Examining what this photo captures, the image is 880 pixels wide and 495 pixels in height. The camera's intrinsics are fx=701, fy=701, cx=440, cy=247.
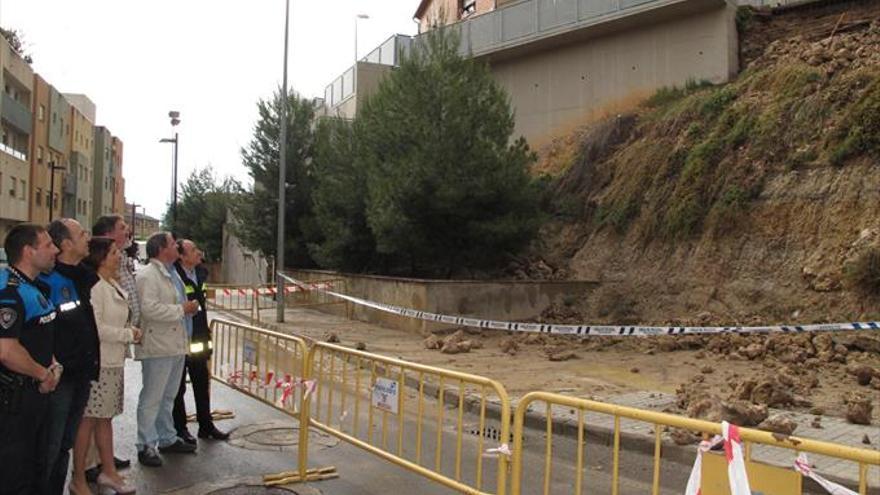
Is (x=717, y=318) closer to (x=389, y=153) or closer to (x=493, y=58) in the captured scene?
(x=389, y=153)

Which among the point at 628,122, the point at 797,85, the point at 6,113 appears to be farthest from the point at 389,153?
the point at 6,113

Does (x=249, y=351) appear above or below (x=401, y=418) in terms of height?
above

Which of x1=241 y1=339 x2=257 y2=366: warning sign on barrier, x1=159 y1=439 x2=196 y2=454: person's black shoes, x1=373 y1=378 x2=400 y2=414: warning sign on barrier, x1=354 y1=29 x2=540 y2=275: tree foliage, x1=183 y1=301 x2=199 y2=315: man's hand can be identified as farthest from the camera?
x1=354 y1=29 x2=540 y2=275: tree foliage

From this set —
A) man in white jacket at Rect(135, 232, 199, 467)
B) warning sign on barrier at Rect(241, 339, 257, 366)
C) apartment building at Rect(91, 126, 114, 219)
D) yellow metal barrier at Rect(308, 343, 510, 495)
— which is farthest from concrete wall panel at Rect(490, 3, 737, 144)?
apartment building at Rect(91, 126, 114, 219)

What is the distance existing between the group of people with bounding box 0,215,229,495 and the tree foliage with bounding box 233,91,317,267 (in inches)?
750

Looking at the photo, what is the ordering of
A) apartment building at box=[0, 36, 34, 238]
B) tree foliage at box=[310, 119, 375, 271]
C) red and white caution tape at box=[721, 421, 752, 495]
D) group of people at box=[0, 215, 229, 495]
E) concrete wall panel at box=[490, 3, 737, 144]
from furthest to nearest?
apartment building at box=[0, 36, 34, 238]
concrete wall panel at box=[490, 3, 737, 144]
tree foliage at box=[310, 119, 375, 271]
group of people at box=[0, 215, 229, 495]
red and white caution tape at box=[721, 421, 752, 495]

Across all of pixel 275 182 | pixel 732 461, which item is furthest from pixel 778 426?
pixel 275 182

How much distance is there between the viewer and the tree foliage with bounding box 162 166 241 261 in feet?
145

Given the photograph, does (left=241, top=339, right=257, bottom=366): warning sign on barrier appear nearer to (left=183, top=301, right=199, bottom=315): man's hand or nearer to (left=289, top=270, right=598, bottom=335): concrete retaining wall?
(left=183, top=301, right=199, bottom=315): man's hand

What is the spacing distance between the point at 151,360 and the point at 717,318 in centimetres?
1059

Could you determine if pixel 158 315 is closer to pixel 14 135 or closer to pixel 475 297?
pixel 475 297

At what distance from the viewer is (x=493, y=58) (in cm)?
2541

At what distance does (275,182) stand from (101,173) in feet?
196

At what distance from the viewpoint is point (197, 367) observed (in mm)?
6582
